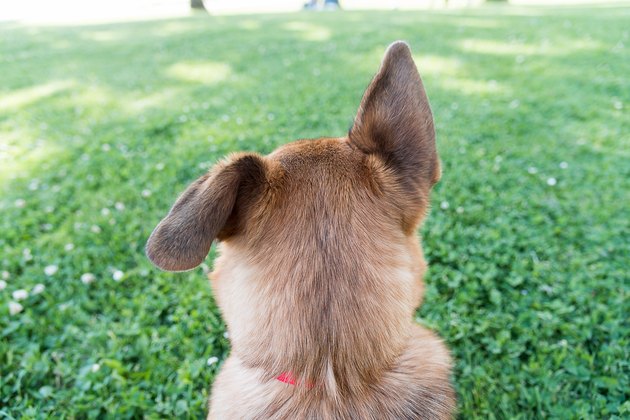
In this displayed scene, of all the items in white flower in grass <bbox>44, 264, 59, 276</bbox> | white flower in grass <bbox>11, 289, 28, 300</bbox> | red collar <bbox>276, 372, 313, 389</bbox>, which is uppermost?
red collar <bbox>276, 372, 313, 389</bbox>

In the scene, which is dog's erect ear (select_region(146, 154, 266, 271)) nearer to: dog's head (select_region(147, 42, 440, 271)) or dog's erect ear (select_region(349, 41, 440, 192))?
A: dog's head (select_region(147, 42, 440, 271))

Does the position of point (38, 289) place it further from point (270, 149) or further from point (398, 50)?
point (398, 50)

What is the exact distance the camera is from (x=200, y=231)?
118 centimetres

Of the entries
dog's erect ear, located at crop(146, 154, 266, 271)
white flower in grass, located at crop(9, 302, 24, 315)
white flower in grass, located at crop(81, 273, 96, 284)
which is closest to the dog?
dog's erect ear, located at crop(146, 154, 266, 271)

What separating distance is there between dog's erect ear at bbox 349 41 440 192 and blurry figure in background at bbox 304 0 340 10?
23.3 metres

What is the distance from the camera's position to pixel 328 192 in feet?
4.36

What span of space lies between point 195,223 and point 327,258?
423mm

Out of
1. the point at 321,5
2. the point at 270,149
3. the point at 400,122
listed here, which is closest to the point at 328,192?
the point at 400,122

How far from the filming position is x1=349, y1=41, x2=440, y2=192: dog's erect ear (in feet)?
4.82

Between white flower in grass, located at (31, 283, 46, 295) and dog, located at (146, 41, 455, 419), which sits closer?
dog, located at (146, 41, 455, 419)

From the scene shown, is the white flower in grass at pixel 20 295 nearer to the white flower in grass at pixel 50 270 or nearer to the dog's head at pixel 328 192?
the white flower in grass at pixel 50 270

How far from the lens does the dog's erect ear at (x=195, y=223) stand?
3.85 feet

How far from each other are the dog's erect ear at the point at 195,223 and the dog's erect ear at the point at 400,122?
Answer: 1.87 ft

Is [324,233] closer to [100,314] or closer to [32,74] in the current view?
[100,314]
